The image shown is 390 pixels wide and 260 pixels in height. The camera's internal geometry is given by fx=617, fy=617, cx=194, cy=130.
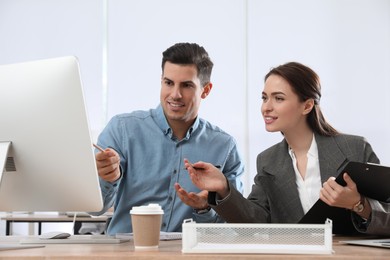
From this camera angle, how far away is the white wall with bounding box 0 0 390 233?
5312 millimetres

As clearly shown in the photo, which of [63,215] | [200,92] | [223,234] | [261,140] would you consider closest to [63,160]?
[223,234]

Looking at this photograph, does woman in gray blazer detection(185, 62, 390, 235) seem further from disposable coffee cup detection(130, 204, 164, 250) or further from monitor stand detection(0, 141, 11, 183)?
monitor stand detection(0, 141, 11, 183)

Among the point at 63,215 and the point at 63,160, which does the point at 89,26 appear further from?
the point at 63,160

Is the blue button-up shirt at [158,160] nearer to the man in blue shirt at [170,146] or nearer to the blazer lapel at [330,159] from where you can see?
the man in blue shirt at [170,146]

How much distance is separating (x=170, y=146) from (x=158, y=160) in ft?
0.27

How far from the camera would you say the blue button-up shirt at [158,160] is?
2.32 meters

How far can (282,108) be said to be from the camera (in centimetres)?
234

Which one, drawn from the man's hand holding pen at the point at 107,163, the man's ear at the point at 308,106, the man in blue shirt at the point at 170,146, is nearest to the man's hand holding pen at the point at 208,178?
the man's hand holding pen at the point at 107,163

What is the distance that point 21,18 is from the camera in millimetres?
5668

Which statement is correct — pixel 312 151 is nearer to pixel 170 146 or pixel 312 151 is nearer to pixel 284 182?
pixel 284 182

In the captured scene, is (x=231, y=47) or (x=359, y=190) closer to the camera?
(x=359, y=190)

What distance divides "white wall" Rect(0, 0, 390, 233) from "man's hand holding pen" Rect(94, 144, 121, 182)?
3.65 m

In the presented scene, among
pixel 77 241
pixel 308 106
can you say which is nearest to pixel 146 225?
pixel 77 241

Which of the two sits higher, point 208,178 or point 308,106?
point 308,106
